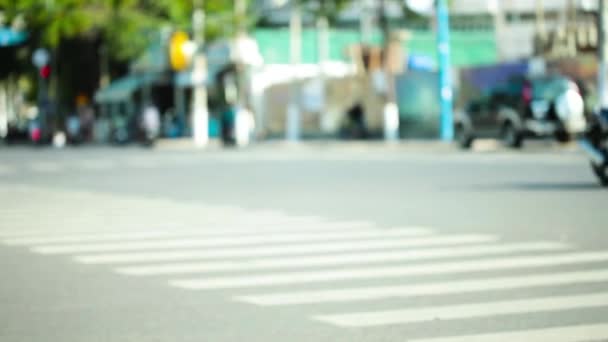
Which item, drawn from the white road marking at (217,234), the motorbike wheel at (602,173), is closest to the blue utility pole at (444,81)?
the motorbike wheel at (602,173)

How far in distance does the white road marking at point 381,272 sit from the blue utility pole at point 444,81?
3348 centimetres

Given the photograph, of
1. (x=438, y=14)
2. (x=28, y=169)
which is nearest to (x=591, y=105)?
(x=438, y=14)

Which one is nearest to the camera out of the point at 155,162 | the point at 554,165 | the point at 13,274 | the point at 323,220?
the point at 13,274

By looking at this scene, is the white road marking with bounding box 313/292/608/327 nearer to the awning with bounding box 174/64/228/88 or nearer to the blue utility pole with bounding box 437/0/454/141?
the blue utility pole with bounding box 437/0/454/141

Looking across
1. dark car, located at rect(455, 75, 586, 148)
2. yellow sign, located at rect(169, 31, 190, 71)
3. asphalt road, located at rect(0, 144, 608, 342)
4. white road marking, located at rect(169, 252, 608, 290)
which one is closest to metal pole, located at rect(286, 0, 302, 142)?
yellow sign, located at rect(169, 31, 190, 71)

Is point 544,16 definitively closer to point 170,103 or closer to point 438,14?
point 170,103

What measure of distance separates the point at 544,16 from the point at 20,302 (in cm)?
7480

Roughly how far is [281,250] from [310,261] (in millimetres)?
962

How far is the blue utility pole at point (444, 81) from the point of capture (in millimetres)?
44875

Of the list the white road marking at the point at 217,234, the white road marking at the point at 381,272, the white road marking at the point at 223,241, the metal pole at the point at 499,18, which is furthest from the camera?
the metal pole at the point at 499,18

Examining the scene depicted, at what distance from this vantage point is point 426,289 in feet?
31.5

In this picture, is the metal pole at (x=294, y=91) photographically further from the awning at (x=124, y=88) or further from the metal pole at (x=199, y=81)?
the awning at (x=124, y=88)

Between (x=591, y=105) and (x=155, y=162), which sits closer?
(x=155, y=162)

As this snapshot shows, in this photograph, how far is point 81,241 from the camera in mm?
13781
